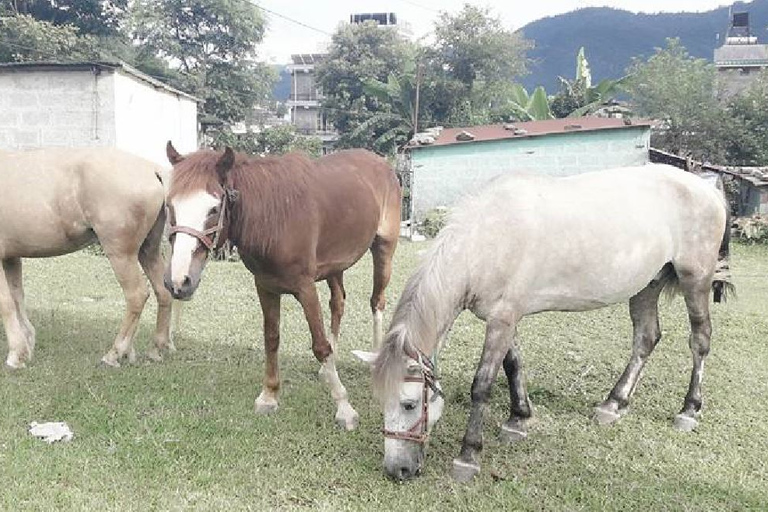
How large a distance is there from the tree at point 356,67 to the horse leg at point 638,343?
33.5 metres

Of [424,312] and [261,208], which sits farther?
[261,208]

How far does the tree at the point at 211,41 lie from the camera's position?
35.4 meters

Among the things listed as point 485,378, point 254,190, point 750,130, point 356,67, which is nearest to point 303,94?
point 356,67

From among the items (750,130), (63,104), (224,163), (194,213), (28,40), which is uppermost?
(28,40)

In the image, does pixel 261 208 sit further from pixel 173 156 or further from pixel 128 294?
pixel 128 294

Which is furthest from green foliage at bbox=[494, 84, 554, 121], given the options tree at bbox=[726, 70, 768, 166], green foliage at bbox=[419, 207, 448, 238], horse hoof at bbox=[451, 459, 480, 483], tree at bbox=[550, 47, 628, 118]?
horse hoof at bbox=[451, 459, 480, 483]

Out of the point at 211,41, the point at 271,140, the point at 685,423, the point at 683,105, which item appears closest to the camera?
the point at 685,423

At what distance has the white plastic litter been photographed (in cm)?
416

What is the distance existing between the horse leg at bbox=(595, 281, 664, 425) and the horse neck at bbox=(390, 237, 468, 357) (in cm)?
173

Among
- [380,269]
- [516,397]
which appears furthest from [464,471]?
[380,269]

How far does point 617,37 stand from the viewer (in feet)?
536

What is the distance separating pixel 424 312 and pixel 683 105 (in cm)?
2740

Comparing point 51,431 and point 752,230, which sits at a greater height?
point 752,230

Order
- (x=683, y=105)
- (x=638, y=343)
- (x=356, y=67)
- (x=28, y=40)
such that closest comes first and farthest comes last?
(x=638, y=343)
(x=28, y=40)
(x=683, y=105)
(x=356, y=67)
